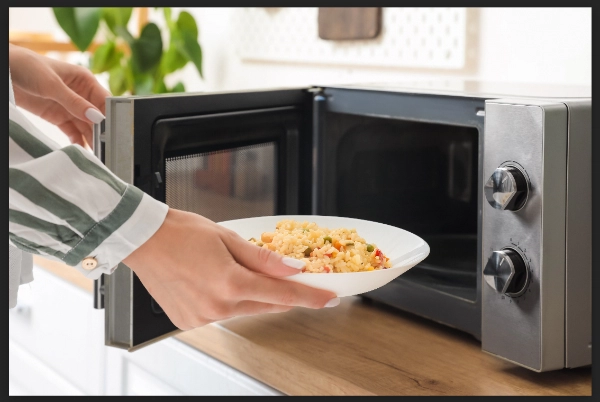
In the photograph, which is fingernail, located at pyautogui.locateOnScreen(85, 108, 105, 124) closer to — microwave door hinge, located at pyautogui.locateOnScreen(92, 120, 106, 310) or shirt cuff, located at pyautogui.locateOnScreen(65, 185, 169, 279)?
microwave door hinge, located at pyautogui.locateOnScreen(92, 120, 106, 310)

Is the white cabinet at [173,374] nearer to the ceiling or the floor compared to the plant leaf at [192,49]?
nearer to the floor

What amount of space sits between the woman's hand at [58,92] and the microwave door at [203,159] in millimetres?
107

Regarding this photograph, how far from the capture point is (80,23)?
1.87m

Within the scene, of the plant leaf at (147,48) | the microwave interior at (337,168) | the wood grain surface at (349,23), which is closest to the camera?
the microwave interior at (337,168)

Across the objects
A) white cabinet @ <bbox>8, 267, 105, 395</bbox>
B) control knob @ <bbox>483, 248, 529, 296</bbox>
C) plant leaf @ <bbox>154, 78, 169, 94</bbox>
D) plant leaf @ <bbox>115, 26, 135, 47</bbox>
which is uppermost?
plant leaf @ <bbox>115, 26, 135, 47</bbox>

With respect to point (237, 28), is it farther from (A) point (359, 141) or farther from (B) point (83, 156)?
(B) point (83, 156)

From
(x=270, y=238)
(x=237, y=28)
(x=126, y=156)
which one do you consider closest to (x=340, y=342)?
(x=270, y=238)

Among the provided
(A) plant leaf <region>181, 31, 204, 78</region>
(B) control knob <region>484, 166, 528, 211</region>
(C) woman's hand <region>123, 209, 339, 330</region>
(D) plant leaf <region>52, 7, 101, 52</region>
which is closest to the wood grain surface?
(A) plant leaf <region>181, 31, 204, 78</region>

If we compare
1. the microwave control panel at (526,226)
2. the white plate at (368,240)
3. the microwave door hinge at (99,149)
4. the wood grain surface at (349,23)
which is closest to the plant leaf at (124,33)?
the wood grain surface at (349,23)

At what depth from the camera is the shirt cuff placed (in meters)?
0.60

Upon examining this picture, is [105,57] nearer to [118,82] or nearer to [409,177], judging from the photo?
[118,82]

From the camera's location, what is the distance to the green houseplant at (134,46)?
1.87 metres

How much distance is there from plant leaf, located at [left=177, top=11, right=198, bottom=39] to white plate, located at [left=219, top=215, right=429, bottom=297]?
4.09 ft

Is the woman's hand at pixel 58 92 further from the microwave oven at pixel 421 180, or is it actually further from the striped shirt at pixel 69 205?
the striped shirt at pixel 69 205
